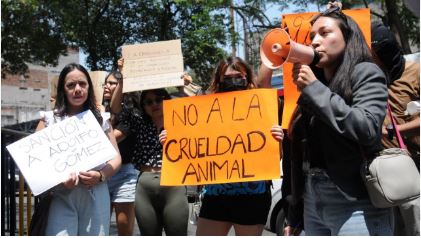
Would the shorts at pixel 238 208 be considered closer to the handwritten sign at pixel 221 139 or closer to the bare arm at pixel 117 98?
the handwritten sign at pixel 221 139

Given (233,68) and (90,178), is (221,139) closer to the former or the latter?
(233,68)

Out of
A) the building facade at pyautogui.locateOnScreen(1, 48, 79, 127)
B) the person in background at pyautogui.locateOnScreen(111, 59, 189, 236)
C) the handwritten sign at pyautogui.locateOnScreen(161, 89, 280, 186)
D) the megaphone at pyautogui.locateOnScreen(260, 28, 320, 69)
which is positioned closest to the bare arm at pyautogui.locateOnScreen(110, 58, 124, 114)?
the person in background at pyautogui.locateOnScreen(111, 59, 189, 236)

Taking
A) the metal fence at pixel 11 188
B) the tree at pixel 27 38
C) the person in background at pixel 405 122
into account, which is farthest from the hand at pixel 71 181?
the tree at pixel 27 38

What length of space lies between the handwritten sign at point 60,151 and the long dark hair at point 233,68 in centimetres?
85

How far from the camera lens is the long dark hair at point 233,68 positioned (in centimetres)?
383

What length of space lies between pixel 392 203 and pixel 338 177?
0.22 m

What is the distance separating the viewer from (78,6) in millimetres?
14812

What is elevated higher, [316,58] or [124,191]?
[316,58]

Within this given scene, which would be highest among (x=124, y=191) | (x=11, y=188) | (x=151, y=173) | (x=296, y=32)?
(x=296, y=32)

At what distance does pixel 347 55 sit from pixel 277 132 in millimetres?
1224

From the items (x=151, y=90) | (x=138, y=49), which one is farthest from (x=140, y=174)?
(x=138, y=49)

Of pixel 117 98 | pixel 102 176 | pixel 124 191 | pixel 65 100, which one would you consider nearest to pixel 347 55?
pixel 102 176

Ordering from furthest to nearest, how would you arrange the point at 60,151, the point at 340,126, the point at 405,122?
the point at 405,122
the point at 60,151
the point at 340,126

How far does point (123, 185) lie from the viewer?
4617mm
